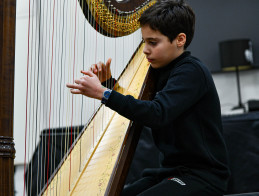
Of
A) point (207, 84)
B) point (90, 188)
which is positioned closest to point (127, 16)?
point (207, 84)

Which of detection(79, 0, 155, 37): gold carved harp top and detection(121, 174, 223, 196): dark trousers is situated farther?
detection(79, 0, 155, 37): gold carved harp top

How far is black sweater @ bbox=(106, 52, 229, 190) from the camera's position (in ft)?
3.97

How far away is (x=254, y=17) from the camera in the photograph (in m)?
4.09

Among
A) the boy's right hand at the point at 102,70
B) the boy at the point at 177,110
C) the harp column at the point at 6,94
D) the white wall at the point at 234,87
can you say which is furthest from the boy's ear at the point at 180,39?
the white wall at the point at 234,87

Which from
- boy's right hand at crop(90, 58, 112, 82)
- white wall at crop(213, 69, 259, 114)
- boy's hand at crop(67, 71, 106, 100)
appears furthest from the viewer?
white wall at crop(213, 69, 259, 114)

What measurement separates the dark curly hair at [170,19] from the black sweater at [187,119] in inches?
4.6

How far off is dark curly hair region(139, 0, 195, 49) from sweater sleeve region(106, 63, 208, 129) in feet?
0.48

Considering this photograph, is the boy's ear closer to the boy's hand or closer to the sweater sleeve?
the sweater sleeve

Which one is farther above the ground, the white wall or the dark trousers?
the white wall

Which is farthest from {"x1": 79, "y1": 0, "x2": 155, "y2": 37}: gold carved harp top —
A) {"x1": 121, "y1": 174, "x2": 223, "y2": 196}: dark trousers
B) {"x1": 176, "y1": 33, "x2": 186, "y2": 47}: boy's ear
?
{"x1": 121, "y1": 174, "x2": 223, "y2": 196}: dark trousers

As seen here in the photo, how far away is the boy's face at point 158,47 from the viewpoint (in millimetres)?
1358

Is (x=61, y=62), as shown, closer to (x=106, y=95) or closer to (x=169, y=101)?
(x=106, y=95)

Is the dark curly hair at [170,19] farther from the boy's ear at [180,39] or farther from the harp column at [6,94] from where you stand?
the harp column at [6,94]

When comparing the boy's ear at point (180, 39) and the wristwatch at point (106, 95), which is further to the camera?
the boy's ear at point (180, 39)
